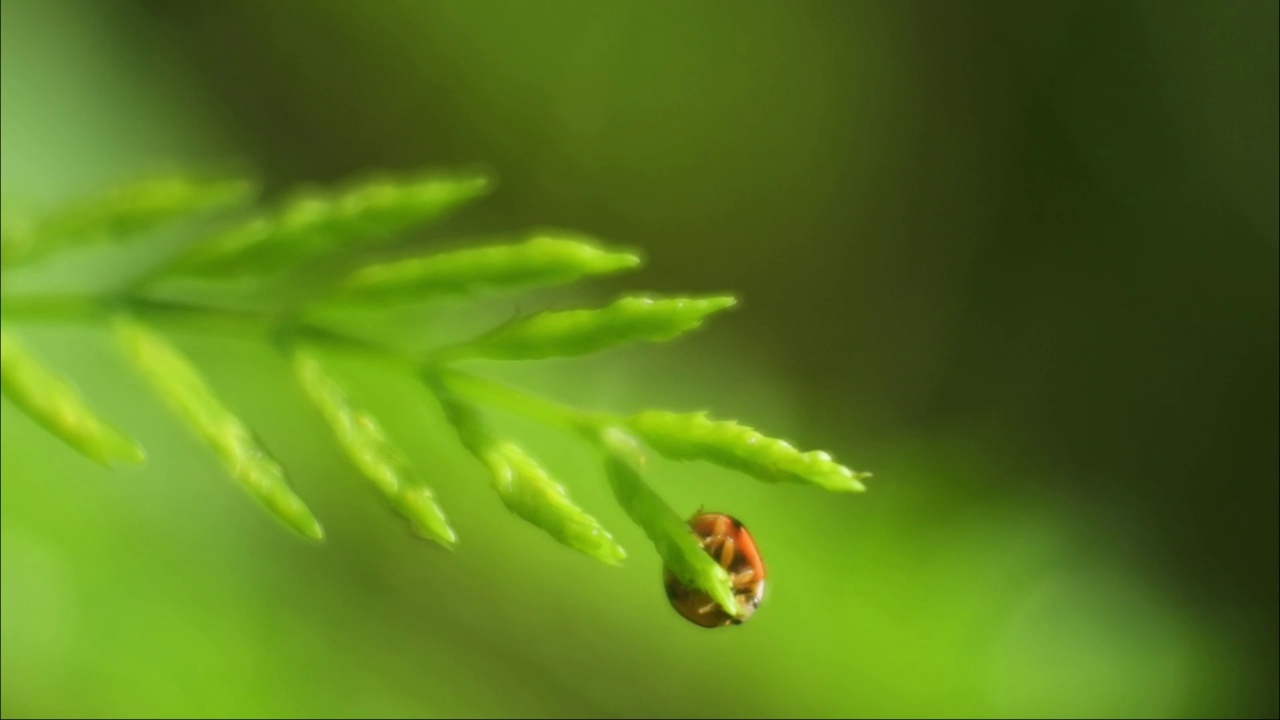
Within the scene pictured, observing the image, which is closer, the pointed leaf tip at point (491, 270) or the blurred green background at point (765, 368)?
the pointed leaf tip at point (491, 270)

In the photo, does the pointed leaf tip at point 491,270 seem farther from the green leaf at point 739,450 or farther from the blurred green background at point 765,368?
the blurred green background at point 765,368

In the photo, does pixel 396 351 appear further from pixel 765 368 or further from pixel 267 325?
pixel 765 368

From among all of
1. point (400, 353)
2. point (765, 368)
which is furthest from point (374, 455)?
point (765, 368)

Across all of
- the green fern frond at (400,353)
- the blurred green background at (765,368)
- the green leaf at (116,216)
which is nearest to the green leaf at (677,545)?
the green fern frond at (400,353)

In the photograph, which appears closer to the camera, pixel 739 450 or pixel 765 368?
pixel 739 450

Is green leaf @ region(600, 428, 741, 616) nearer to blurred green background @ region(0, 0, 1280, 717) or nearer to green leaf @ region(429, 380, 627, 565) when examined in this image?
green leaf @ region(429, 380, 627, 565)

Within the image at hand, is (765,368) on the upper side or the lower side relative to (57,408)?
upper

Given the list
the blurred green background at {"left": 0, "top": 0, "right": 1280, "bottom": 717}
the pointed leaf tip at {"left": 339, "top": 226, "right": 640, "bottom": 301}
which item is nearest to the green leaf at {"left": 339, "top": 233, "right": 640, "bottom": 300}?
the pointed leaf tip at {"left": 339, "top": 226, "right": 640, "bottom": 301}
